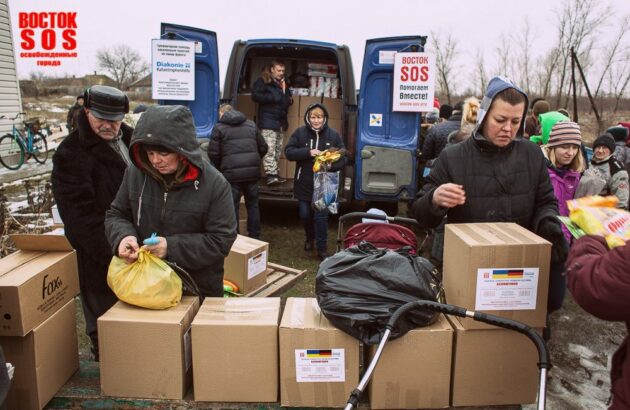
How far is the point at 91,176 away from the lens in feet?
9.46

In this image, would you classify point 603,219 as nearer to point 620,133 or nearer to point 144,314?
point 144,314

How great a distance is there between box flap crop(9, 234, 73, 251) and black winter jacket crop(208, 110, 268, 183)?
2.96 m

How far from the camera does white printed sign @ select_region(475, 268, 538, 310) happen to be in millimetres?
2104

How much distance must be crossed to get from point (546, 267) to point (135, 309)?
6.05 ft

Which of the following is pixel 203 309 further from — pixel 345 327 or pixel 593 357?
pixel 593 357

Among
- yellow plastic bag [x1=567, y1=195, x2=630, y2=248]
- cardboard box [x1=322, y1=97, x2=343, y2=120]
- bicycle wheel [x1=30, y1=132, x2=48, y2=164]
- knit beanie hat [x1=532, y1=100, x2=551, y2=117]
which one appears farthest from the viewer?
bicycle wheel [x1=30, y1=132, x2=48, y2=164]

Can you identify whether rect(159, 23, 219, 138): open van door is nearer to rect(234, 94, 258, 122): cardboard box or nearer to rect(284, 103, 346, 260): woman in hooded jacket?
rect(284, 103, 346, 260): woman in hooded jacket

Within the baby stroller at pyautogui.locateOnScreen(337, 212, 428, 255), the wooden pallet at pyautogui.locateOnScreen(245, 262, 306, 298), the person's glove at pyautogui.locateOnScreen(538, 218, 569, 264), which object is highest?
the person's glove at pyautogui.locateOnScreen(538, 218, 569, 264)

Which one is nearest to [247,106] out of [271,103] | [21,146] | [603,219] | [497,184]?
[271,103]

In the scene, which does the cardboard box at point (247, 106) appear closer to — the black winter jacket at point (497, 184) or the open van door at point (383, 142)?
the open van door at point (383, 142)

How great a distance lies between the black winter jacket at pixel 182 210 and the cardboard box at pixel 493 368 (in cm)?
125

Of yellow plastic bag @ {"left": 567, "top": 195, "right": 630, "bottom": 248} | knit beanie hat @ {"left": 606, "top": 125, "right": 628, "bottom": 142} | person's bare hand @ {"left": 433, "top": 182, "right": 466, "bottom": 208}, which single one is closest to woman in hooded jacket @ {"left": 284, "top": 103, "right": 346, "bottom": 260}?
person's bare hand @ {"left": 433, "top": 182, "right": 466, "bottom": 208}

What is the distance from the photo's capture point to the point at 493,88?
8.18ft

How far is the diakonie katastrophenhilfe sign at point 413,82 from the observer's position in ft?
18.6
